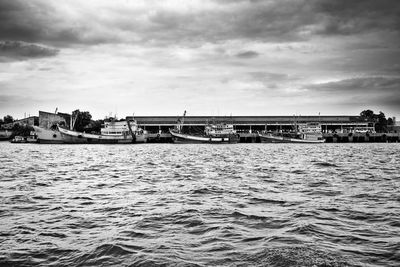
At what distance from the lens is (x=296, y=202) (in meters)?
12.0

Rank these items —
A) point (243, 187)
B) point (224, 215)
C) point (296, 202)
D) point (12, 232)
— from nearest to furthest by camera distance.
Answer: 1. point (12, 232)
2. point (224, 215)
3. point (296, 202)
4. point (243, 187)

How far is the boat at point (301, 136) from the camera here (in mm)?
108688

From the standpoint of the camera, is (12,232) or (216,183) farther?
(216,183)

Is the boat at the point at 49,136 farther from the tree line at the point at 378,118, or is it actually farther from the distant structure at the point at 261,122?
the tree line at the point at 378,118

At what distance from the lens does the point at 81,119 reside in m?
132

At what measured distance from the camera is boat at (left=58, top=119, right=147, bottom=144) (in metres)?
94.6

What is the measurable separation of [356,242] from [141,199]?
748 cm

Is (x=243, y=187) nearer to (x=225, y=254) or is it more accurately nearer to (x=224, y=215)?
(x=224, y=215)

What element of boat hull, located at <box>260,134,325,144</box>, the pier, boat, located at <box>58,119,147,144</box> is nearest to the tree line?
the pier

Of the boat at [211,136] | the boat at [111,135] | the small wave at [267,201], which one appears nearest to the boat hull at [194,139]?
the boat at [211,136]

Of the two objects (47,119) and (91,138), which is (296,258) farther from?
(47,119)

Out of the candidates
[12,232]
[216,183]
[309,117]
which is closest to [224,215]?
[12,232]

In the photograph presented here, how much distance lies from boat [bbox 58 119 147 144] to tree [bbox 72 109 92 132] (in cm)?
3057

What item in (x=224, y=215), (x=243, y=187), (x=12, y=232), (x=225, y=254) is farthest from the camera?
(x=243, y=187)
